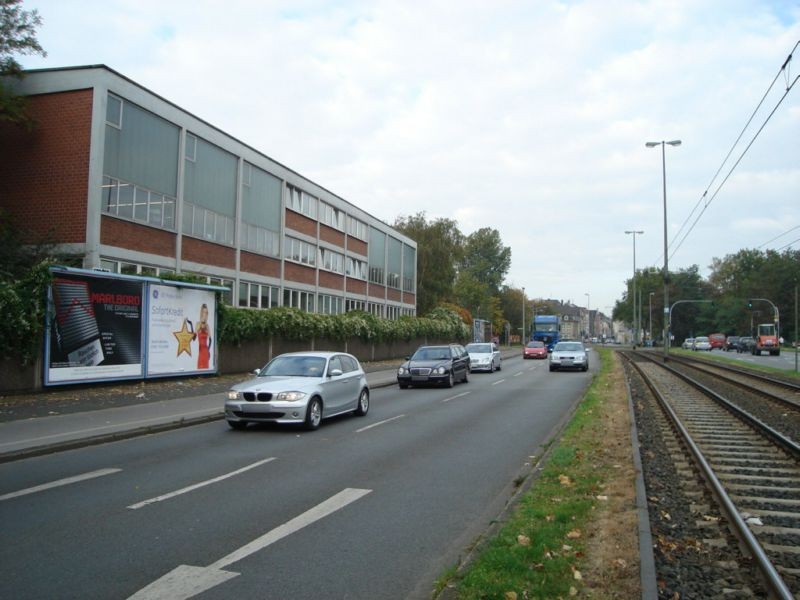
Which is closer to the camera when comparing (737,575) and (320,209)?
(737,575)

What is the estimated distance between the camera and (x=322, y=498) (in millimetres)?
6871

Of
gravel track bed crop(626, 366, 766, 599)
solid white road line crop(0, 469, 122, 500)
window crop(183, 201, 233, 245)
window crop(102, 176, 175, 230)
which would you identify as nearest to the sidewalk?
solid white road line crop(0, 469, 122, 500)

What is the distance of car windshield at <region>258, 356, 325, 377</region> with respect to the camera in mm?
12656

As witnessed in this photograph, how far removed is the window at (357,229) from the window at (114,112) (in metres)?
22.5

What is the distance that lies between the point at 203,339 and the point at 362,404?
8.60 m

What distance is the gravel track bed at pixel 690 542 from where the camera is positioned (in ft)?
14.4

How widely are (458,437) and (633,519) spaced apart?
563cm

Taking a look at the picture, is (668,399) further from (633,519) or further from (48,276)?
(48,276)

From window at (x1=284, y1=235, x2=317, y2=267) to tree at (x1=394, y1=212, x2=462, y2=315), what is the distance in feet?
93.4

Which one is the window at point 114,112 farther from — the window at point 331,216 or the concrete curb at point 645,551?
the concrete curb at point 645,551

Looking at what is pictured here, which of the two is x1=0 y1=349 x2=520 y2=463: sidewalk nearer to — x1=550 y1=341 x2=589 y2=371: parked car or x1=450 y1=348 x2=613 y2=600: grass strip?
x1=450 y1=348 x2=613 y2=600: grass strip

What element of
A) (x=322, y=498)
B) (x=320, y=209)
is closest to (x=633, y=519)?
(x=322, y=498)

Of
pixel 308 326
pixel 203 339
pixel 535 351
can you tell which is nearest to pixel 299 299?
pixel 308 326

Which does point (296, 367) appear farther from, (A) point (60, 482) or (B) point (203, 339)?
Result: (B) point (203, 339)
